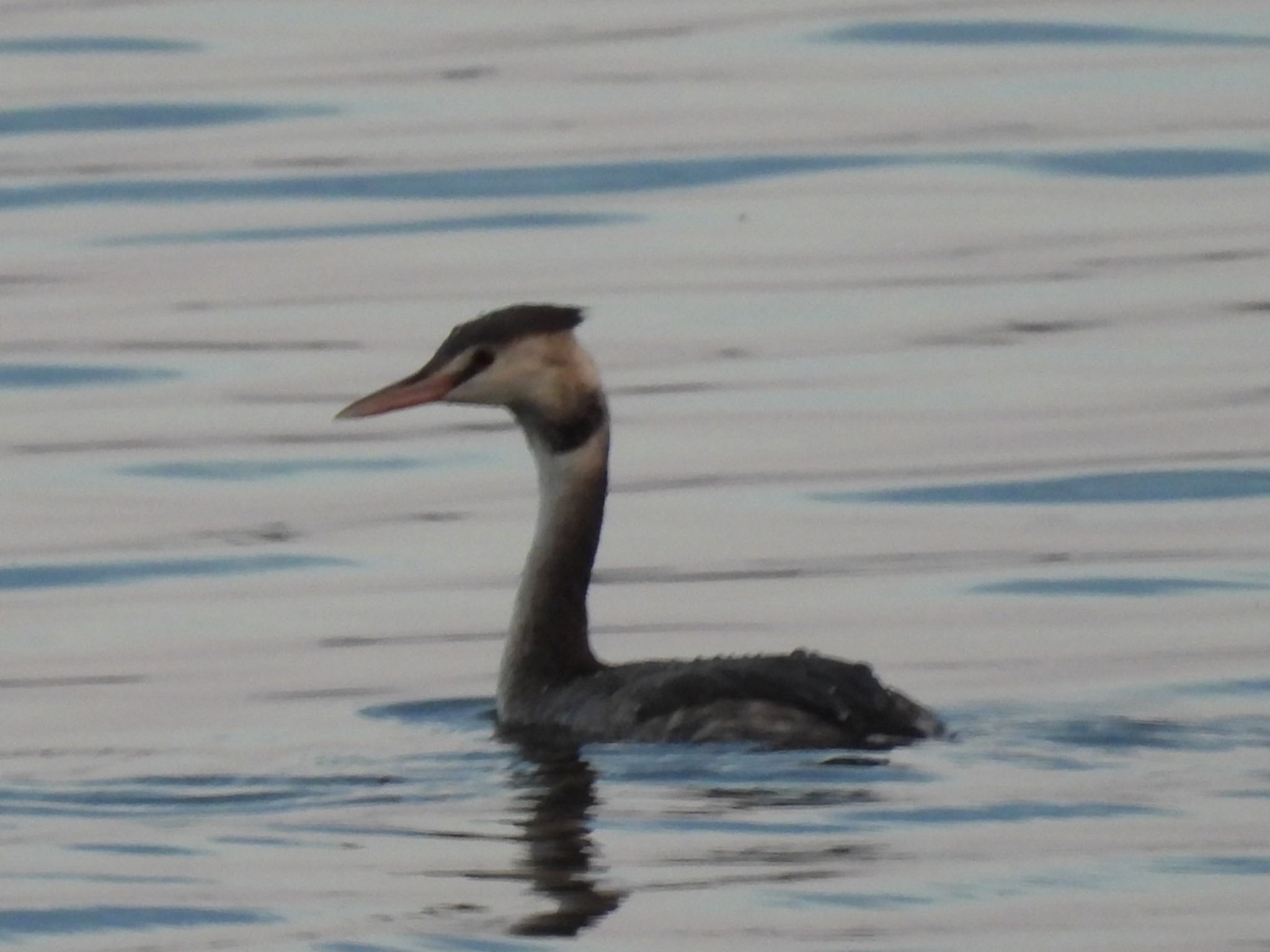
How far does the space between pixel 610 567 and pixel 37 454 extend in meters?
2.62

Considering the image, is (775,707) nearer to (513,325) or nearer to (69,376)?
(513,325)

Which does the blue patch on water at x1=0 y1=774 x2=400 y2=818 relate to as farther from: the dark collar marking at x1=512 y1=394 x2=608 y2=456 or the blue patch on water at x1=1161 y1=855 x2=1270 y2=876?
the blue patch on water at x1=1161 y1=855 x2=1270 y2=876

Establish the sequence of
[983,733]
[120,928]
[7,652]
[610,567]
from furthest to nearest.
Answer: [610,567] < [7,652] < [983,733] < [120,928]

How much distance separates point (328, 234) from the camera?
61.6 feet

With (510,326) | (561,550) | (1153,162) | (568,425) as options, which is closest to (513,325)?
(510,326)

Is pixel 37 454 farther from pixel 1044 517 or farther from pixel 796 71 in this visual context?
pixel 796 71

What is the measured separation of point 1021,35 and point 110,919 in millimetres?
14254

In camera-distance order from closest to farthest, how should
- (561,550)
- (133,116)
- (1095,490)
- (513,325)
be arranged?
(513,325)
(561,550)
(1095,490)
(133,116)

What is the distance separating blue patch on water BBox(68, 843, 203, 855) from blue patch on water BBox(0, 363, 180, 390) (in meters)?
6.58

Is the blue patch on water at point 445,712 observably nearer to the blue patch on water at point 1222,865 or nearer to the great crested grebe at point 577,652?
the great crested grebe at point 577,652

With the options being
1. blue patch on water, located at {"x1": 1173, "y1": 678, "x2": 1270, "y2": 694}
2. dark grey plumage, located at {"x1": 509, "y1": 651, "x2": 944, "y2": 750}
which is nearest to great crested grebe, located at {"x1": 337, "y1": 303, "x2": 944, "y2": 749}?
dark grey plumage, located at {"x1": 509, "y1": 651, "x2": 944, "y2": 750}

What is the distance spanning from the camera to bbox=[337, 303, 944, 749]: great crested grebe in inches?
403

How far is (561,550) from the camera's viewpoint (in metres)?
11.5

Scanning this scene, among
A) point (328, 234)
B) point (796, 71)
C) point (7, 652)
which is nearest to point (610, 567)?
point (7, 652)
